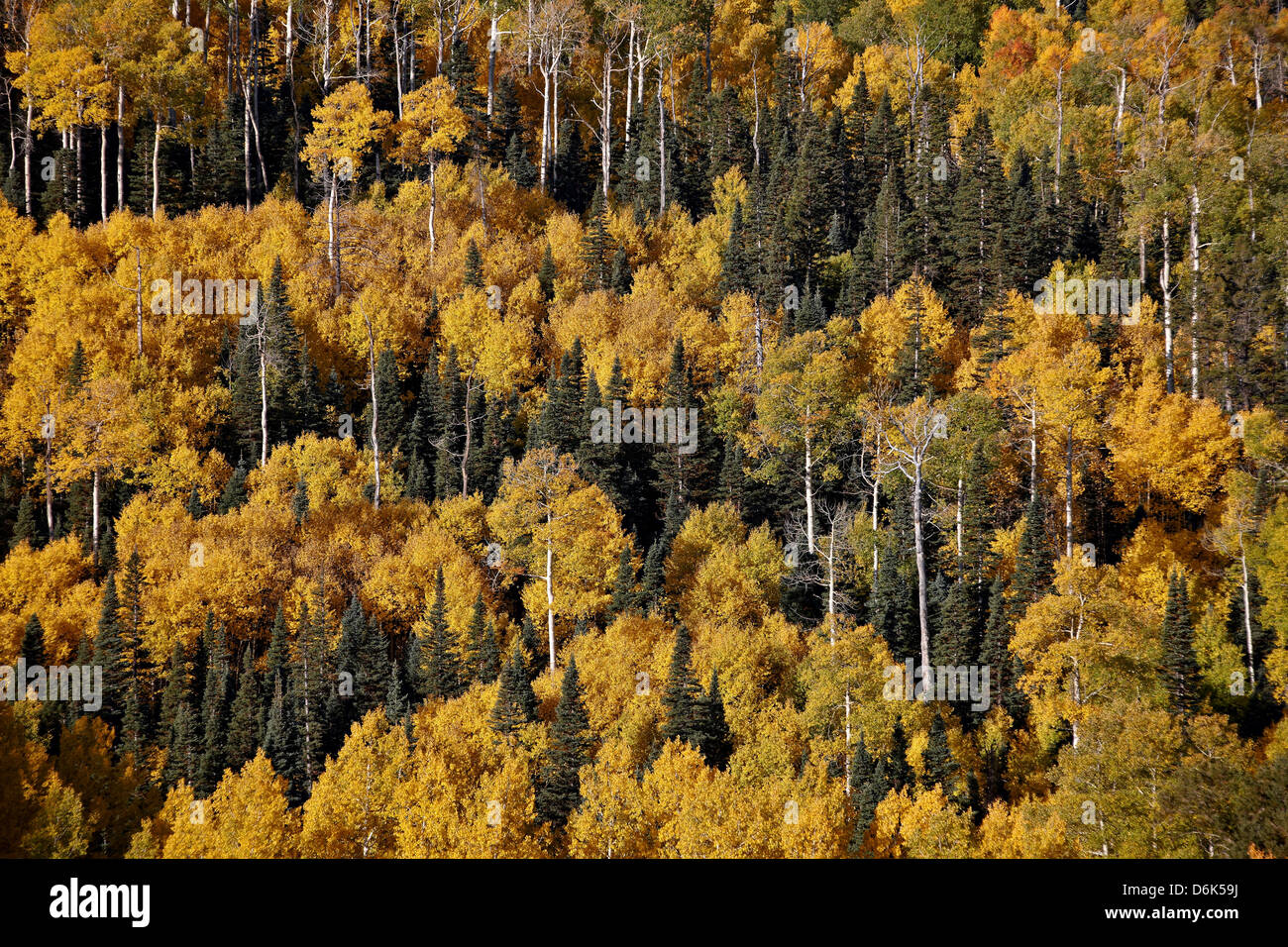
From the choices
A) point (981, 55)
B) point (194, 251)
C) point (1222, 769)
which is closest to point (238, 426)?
point (194, 251)

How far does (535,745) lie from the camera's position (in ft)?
147

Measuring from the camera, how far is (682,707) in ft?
149

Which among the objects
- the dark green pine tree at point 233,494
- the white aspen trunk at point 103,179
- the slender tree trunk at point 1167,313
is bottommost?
the dark green pine tree at point 233,494

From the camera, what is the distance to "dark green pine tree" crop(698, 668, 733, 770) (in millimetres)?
45469

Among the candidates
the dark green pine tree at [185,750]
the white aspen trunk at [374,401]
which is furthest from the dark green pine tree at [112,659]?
the white aspen trunk at [374,401]

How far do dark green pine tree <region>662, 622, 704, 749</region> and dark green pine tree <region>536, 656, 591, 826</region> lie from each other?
334cm

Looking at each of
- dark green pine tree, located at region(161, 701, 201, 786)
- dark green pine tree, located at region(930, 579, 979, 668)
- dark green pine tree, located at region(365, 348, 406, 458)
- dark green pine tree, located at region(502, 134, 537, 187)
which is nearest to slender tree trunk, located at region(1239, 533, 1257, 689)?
dark green pine tree, located at region(930, 579, 979, 668)

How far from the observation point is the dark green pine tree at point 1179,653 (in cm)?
4550

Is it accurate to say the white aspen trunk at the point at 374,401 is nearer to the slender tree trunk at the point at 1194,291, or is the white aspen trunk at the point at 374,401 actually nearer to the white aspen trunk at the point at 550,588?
the white aspen trunk at the point at 550,588

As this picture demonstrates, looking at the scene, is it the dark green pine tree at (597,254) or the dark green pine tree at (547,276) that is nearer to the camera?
the dark green pine tree at (547,276)

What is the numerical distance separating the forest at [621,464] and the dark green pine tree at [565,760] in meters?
0.15

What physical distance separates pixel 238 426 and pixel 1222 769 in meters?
44.1

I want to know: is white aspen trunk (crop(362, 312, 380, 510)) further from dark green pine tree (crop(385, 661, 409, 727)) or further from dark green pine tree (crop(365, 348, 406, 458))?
dark green pine tree (crop(385, 661, 409, 727))
